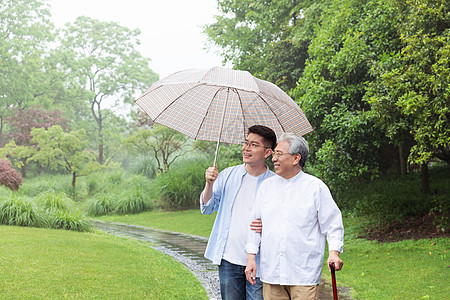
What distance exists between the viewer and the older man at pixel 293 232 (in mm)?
2543

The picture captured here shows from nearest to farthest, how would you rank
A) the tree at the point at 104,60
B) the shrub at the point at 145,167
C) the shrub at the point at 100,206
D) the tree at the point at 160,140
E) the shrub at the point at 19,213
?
the shrub at the point at 19,213 → the shrub at the point at 100,206 → the tree at the point at 160,140 → the shrub at the point at 145,167 → the tree at the point at 104,60

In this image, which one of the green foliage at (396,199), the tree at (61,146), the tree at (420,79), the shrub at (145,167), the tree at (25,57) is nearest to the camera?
the tree at (420,79)

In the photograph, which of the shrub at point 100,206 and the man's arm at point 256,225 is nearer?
the man's arm at point 256,225

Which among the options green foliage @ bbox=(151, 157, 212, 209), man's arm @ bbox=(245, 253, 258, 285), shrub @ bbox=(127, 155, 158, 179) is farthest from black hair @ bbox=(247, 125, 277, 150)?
shrub @ bbox=(127, 155, 158, 179)

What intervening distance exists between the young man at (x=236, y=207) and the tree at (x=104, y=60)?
31520mm

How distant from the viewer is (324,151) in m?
8.44

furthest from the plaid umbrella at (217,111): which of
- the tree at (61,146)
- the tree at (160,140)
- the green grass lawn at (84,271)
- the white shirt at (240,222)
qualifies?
the tree at (61,146)

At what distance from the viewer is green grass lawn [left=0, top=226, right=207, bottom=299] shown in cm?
519

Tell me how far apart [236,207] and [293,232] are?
556 mm

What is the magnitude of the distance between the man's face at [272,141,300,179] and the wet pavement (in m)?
3.53

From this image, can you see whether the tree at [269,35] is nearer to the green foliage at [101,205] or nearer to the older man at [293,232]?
the green foliage at [101,205]

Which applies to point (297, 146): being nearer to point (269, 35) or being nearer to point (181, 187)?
point (269, 35)

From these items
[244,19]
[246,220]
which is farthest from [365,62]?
[244,19]

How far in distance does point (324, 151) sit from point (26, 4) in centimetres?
2938
